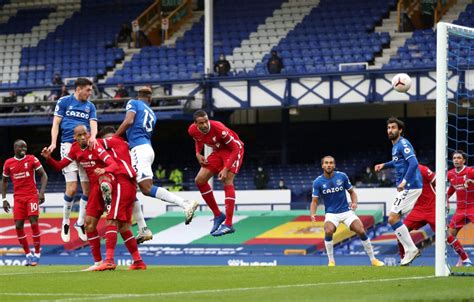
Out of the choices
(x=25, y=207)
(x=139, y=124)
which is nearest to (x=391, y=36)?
(x=25, y=207)

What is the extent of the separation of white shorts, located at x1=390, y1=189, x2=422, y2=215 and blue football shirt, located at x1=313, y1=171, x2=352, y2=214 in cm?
258

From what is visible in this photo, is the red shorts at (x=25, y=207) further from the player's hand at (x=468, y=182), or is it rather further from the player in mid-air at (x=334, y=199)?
the player's hand at (x=468, y=182)

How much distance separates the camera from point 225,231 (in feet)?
58.1

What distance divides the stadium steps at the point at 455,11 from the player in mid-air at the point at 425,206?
763 inches

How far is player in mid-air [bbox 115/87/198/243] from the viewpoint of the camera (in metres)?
17.0

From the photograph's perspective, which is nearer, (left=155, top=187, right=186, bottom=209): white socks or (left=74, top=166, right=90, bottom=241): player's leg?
(left=155, top=187, right=186, bottom=209): white socks

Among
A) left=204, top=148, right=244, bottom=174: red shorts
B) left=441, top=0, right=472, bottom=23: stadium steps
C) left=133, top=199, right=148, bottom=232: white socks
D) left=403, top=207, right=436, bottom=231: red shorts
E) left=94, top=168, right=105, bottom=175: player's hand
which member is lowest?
left=403, top=207, right=436, bottom=231: red shorts

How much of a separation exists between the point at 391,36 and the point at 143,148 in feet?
73.2

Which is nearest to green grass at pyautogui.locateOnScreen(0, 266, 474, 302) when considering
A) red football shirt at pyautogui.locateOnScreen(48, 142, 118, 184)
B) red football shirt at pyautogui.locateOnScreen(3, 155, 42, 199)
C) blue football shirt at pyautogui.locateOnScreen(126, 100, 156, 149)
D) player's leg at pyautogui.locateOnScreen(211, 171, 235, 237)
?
player's leg at pyautogui.locateOnScreen(211, 171, 235, 237)

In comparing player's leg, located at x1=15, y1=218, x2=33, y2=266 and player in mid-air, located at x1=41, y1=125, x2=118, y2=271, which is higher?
player in mid-air, located at x1=41, y1=125, x2=118, y2=271

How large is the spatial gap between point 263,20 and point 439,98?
27226mm

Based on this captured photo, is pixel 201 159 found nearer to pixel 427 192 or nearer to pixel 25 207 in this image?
pixel 427 192

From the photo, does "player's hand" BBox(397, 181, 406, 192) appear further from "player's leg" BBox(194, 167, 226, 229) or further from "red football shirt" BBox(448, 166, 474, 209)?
"red football shirt" BBox(448, 166, 474, 209)

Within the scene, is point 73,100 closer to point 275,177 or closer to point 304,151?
point 275,177
